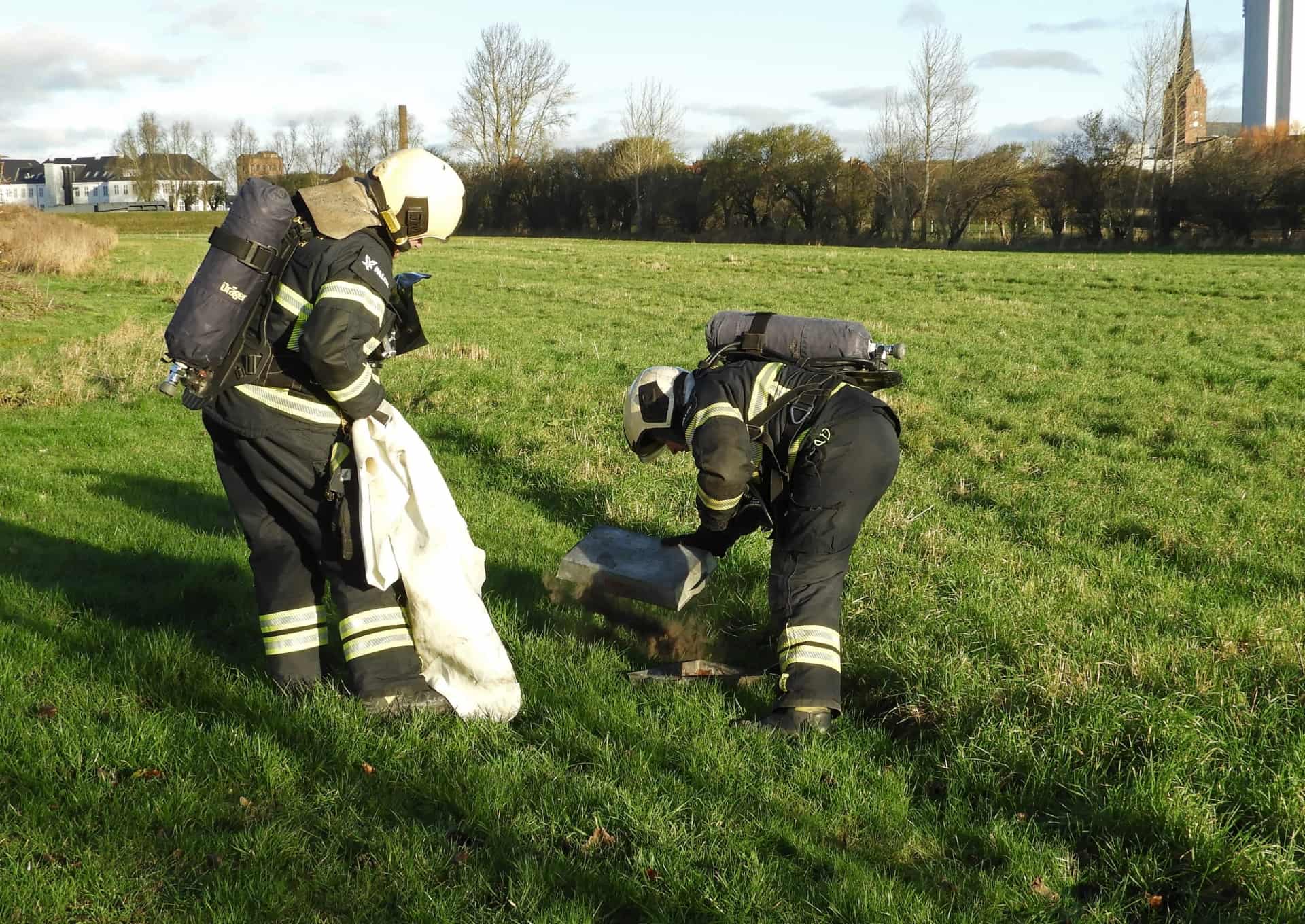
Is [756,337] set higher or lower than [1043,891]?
higher

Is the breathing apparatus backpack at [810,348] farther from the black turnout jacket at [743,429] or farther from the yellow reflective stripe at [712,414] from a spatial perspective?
the yellow reflective stripe at [712,414]

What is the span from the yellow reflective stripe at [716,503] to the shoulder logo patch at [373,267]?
153 cm

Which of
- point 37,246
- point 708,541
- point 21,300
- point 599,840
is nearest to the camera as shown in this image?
point 599,840

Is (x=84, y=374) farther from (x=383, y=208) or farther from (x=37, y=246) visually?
(x=37, y=246)

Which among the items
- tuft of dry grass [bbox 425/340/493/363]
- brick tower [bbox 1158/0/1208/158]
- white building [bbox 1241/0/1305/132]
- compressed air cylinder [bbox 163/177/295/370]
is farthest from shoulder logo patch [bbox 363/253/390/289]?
white building [bbox 1241/0/1305/132]

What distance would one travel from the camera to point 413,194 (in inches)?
169

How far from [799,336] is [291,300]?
7.01 ft

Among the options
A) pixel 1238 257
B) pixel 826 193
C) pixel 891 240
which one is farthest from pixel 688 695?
pixel 826 193

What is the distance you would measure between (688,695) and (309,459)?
1.88 meters

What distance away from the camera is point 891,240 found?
175 feet

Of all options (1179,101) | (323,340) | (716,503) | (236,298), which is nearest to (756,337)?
(716,503)

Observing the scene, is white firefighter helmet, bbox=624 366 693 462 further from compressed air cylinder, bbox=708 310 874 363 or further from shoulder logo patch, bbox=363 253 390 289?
shoulder logo patch, bbox=363 253 390 289

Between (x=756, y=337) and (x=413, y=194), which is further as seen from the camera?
(x=756, y=337)

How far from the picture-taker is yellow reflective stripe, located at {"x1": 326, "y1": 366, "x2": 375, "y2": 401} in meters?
4.02
